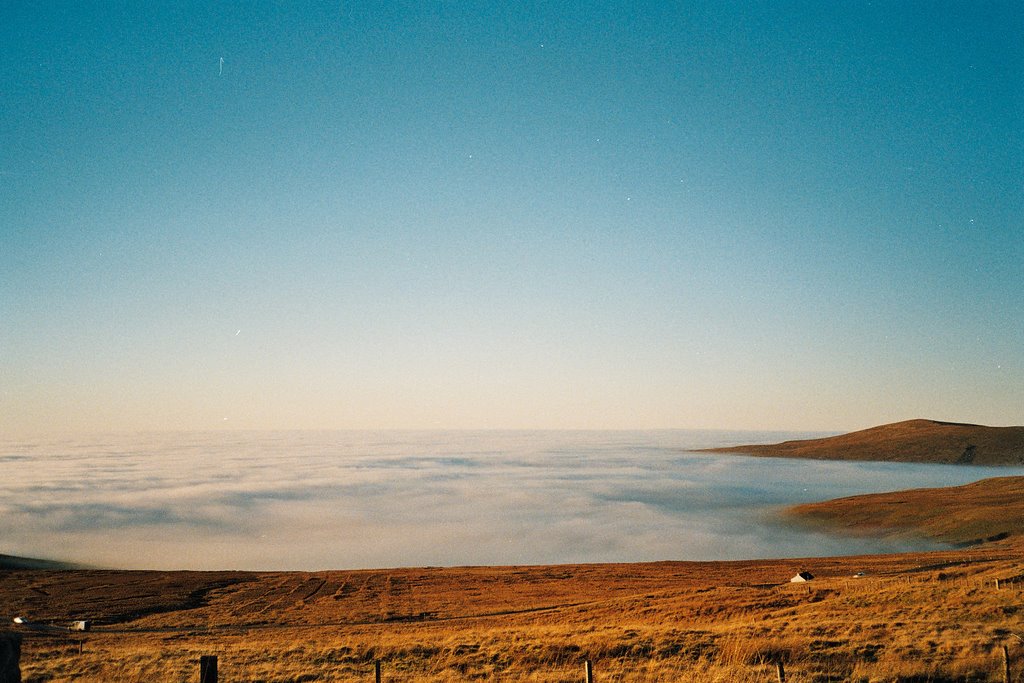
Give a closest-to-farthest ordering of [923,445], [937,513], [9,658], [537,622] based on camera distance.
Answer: [9,658] < [537,622] < [937,513] < [923,445]

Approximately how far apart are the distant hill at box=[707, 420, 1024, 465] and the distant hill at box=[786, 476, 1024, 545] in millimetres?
69419

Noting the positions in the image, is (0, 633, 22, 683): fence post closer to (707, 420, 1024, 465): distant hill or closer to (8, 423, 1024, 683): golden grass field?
(8, 423, 1024, 683): golden grass field

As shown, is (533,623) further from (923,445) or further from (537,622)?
(923,445)

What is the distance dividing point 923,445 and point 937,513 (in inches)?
4111

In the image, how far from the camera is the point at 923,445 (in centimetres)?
14412

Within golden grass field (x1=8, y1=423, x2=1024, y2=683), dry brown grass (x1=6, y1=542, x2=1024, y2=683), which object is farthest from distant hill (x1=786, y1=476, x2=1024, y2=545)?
dry brown grass (x1=6, y1=542, x2=1024, y2=683)

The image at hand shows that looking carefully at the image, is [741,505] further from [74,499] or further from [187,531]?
[74,499]

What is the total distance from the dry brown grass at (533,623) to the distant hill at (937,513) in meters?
16.1

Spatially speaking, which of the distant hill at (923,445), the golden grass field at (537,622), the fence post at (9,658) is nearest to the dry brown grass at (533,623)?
the golden grass field at (537,622)

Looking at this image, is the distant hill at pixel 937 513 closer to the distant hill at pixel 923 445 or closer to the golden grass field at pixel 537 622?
the golden grass field at pixel 537 622

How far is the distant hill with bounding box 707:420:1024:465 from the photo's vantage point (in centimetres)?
13000

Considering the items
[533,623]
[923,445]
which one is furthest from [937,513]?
[923,445]

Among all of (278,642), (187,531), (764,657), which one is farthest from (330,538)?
(764,657)

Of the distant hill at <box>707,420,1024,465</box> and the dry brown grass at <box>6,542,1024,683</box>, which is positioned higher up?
the dry brown grass at <box>6,542,1024,683</box>
